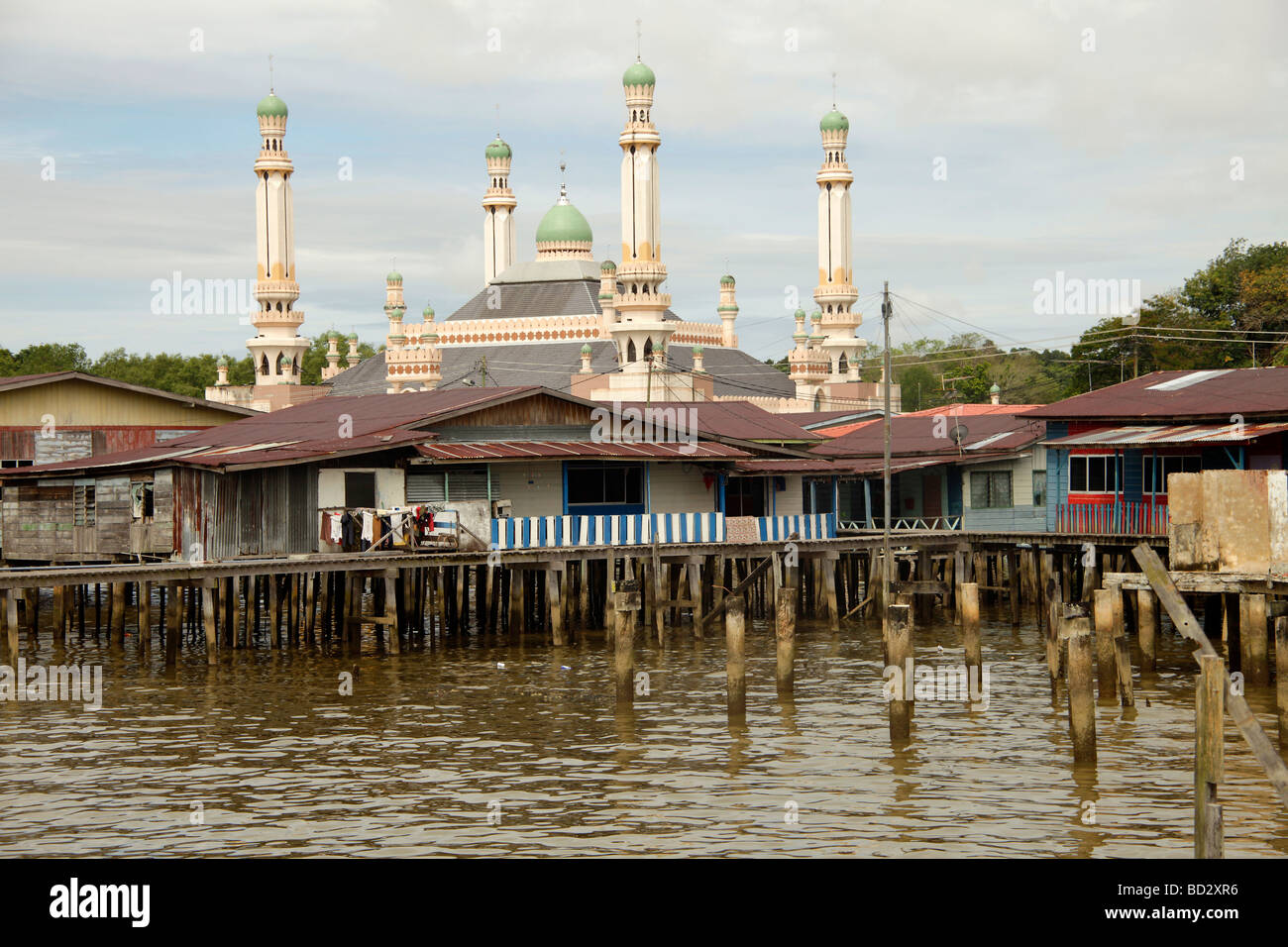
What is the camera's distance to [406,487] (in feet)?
129

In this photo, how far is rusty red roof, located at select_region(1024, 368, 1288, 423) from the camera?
41.6 m

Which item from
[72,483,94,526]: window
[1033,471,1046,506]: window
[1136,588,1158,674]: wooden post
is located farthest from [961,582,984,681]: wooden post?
[72,483,94,526]: window

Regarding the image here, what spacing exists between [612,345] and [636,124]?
64.2 feet

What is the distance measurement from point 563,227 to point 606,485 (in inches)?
3238

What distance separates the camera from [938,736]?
25.2m

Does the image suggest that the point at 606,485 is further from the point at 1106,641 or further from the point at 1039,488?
the point at 1106,641

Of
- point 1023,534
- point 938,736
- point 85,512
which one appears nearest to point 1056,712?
point 938,736

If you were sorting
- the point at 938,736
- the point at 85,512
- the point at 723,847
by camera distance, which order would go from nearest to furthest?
the point at 723,847
the point at 938,736
the point at 85,512

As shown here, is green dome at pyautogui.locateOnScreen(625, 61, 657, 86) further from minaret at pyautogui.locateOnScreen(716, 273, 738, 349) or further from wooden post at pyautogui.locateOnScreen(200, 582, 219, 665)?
wooden post at pyautogui.locateOnScreen(200, 582, 219, 665)

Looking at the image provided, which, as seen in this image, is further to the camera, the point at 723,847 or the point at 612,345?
the point at 612,345

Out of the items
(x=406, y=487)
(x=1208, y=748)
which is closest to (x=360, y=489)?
(x=406, y=487)

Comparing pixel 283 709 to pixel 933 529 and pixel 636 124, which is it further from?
pixel 636 124

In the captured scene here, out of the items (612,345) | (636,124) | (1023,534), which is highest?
(636,124)

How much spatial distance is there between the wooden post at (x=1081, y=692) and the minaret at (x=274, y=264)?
283 feet
